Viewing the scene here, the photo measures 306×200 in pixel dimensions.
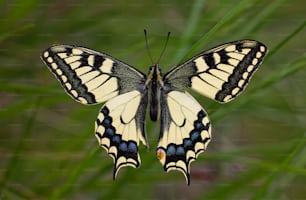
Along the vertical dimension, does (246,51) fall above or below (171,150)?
above

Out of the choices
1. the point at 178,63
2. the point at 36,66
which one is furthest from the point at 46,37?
the point at 178,63

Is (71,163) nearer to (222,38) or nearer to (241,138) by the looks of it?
(222,38)

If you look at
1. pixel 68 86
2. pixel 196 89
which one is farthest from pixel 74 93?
pixel 196 89

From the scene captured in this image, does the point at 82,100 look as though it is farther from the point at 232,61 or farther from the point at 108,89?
the point at 232,61

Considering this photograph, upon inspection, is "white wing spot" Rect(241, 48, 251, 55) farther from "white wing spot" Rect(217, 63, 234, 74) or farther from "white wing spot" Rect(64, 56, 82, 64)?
"white wing spot" Rect(64, 56, 82, 64)

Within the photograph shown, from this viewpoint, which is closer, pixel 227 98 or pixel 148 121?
pixel 227 98

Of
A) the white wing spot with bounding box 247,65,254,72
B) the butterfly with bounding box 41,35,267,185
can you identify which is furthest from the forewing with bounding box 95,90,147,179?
the white wing spot with bounding box 247,65,254,72
